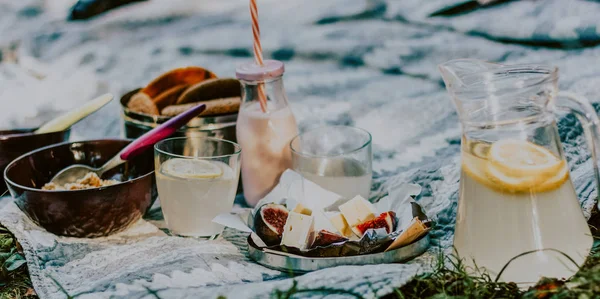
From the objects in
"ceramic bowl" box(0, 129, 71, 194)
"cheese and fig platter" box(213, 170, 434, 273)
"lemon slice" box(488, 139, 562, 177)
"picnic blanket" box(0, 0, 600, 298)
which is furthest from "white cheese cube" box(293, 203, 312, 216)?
"ceramic bowl" box(0, 129, 71, 194)

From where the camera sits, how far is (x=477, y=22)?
215 cm

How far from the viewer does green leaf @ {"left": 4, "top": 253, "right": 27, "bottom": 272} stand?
1.20 meters

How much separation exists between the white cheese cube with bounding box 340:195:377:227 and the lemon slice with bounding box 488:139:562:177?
27 centimetres

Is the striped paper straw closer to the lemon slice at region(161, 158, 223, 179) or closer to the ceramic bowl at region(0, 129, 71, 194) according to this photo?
the lemon slice at region(161, 158, 223, 179)

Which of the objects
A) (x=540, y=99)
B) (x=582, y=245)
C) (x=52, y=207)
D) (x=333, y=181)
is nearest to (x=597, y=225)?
(x=582, y=245)

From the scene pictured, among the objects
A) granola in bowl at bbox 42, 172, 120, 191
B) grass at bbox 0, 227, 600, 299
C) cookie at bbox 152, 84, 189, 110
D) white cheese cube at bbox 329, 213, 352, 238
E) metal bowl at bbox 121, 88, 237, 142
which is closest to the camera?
grass at bbox 0, 227, 600, 299

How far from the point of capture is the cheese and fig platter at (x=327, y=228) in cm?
113

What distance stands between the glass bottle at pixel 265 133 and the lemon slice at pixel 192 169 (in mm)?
147

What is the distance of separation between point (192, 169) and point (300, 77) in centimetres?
88

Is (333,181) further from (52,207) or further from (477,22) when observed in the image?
(477,22)

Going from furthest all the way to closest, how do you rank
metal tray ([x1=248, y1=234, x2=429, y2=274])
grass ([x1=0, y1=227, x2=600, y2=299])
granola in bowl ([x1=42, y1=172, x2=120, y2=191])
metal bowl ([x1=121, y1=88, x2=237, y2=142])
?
metal bowl ([x1=121, y1=88, x2=237, y2=142]) < granola in bowl ([x1=42, y1=172, x2=120, y2=191]) < metal tray ([x1=248, y1=234, x2=429, y2=274]) < grass ([x1=0, y1=227, x2=600, y2=299])

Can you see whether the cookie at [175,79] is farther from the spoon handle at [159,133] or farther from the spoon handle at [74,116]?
the spoon handle at [159,133]

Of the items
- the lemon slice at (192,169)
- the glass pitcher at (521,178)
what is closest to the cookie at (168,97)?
the lemon slice at (192,169)

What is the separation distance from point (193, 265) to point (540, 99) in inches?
22.9
